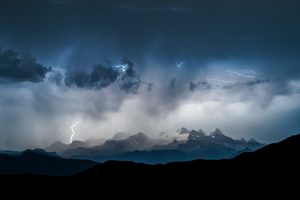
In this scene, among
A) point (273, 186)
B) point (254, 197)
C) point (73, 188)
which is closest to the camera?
point (254, 197)

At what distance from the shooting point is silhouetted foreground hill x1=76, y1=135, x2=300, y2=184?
541 ft

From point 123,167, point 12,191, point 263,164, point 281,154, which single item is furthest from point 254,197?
point 12,191

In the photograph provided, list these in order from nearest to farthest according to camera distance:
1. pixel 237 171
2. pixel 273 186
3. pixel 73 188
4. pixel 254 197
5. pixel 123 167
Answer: pixel 254 197, pixel 273 186, pixel 73 188, pixel 237 171, pixel 123 167

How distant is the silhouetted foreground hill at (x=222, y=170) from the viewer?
6492 inches

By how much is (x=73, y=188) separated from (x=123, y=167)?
3045cm

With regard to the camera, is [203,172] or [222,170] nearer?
[203,172]

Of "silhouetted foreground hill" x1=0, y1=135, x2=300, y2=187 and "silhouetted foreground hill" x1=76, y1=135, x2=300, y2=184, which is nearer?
"silhouetted foreground hill" x1=0, y1=135, x2=300, y2=187

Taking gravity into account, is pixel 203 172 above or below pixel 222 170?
below

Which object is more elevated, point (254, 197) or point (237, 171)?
point (237, 171)

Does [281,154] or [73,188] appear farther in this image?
[281,154]

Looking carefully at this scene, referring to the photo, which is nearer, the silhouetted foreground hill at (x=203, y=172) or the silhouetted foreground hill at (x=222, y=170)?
the silhouetted foreground hill at (x=203, y=172)

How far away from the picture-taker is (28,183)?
180 meters

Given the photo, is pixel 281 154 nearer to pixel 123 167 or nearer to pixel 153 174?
pixel 153 174

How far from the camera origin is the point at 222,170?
585ft
